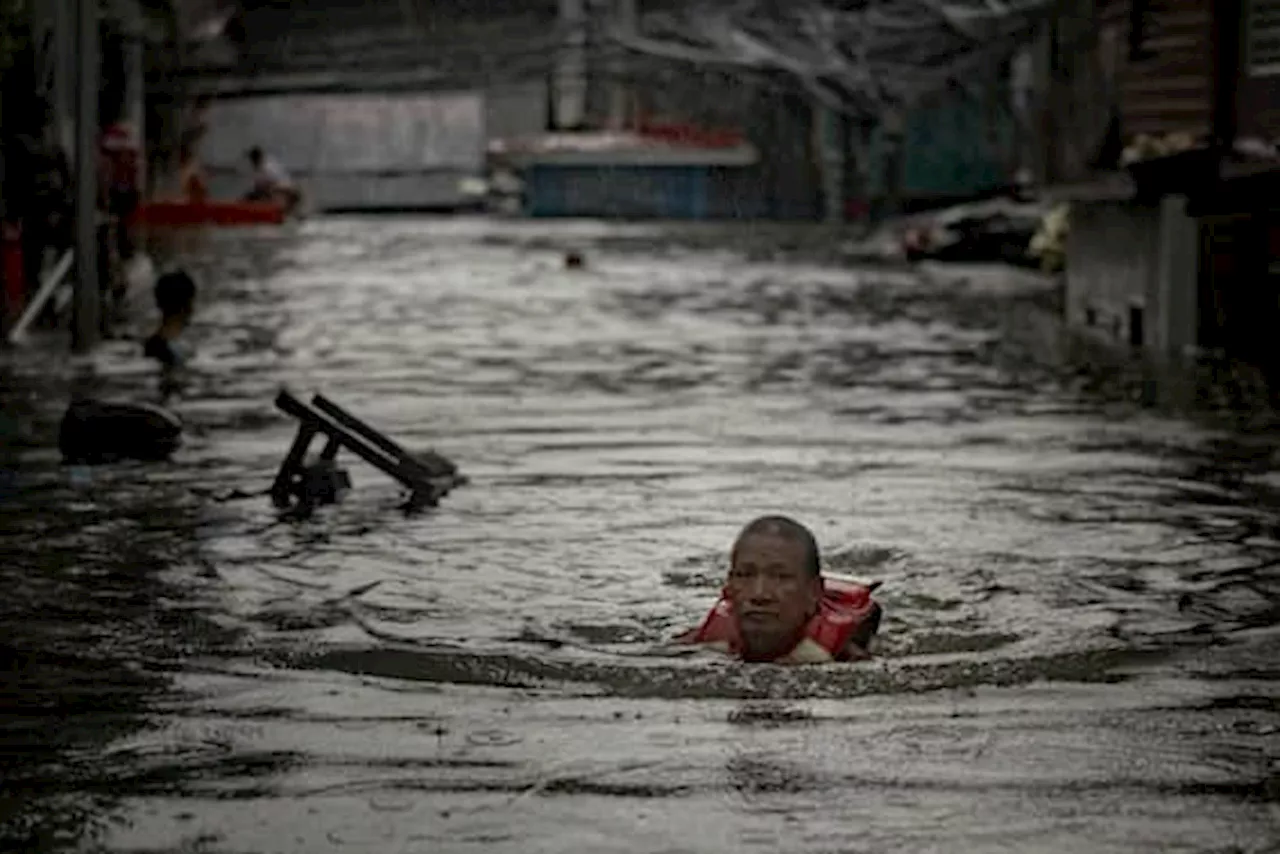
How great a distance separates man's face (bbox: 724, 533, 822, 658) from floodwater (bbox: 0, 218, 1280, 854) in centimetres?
15

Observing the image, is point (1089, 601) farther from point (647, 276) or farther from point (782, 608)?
point (647, 276)

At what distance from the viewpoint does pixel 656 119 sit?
192 feet

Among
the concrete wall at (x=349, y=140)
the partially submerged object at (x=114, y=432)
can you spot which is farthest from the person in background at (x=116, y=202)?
the concrete wall at (x=349, y=140)

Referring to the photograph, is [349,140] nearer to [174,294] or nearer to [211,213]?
[211,213]

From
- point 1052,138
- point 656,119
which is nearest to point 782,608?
point 1052,138

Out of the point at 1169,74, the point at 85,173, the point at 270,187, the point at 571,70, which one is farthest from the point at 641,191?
the point at 85,173

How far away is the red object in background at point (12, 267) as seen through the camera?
20625 millimetres

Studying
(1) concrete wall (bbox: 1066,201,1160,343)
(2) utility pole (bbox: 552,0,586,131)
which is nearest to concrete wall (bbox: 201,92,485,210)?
(2) utility pole (bbox: 552,0,586,131)

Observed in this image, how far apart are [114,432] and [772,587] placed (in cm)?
617

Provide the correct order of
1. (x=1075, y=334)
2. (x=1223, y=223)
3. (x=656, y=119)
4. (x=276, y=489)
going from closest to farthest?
(x=276, y=489)
(x=1223, y=223)
(x=1075, y=334)
(x=656, y=119)

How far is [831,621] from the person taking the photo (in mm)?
7484

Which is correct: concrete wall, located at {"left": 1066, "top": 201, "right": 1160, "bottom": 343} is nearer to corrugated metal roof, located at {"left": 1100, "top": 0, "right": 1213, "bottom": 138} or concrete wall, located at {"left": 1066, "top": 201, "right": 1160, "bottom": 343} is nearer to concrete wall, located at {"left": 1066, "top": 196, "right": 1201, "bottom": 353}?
concrete wall, located at {"left": 1066, "top": 196, "right": 1201, "bottom": 353}

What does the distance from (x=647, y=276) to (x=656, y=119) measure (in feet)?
89.4

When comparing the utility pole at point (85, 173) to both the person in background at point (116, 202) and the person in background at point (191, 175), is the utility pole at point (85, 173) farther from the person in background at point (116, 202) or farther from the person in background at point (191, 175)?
the person in background at point (191, 175)
